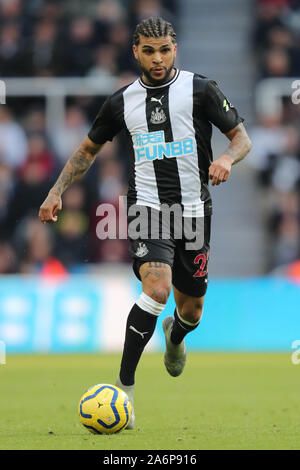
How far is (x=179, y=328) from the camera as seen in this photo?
7.33 meters

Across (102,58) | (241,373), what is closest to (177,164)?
(241,373)

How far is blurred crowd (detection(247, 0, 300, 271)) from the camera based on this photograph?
14.1m

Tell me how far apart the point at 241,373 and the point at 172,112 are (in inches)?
162

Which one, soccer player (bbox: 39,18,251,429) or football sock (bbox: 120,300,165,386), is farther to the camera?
soccer player (bbox: 39,18,251,429)

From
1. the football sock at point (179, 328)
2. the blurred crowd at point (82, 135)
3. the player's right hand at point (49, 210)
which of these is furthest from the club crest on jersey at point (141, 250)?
the blurred crowd at point (82, 135)

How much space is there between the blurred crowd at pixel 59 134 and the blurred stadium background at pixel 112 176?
0.02 metres

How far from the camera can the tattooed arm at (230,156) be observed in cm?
595

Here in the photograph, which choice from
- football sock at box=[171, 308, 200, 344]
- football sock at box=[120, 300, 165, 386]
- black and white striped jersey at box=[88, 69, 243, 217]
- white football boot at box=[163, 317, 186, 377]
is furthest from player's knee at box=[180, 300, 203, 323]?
football sock at box=[120, 300, 165, 386]

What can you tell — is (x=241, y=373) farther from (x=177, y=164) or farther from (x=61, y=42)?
(x=61, y=42)

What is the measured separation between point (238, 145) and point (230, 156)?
0.22 m

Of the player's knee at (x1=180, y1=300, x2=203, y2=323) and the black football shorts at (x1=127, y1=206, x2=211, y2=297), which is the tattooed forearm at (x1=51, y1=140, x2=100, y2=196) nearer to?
the black football shorts at (x1=127, y1=206, x2=211, y2=297)

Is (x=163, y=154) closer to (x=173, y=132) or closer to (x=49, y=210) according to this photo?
(x=173, y=132)

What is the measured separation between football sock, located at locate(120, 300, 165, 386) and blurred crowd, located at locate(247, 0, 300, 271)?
7918mm

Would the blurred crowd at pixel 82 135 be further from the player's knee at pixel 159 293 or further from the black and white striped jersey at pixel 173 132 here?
the player's knee at pixel 159 293
